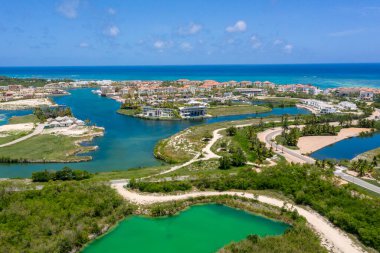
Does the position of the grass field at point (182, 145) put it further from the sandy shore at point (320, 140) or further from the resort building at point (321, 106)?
the resort building at point (321, 106)

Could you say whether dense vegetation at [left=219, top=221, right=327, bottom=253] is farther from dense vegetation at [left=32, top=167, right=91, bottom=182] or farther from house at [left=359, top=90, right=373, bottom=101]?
house at [left=359, top=90, right=373, bottom=101]

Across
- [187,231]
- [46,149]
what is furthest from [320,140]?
[46,149]

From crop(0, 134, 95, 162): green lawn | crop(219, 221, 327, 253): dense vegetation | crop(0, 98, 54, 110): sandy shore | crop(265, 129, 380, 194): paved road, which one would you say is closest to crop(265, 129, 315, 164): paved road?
crop(265, 129, 380, 194): paved road

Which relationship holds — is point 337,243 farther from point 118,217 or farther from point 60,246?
point 60,246

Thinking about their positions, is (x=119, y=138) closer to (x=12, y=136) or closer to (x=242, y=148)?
(x=12, y=136)

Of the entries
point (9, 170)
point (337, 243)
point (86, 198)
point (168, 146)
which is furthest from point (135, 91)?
point (337, 243)

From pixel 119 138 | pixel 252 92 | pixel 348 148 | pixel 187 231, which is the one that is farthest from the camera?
pixel 252 92
